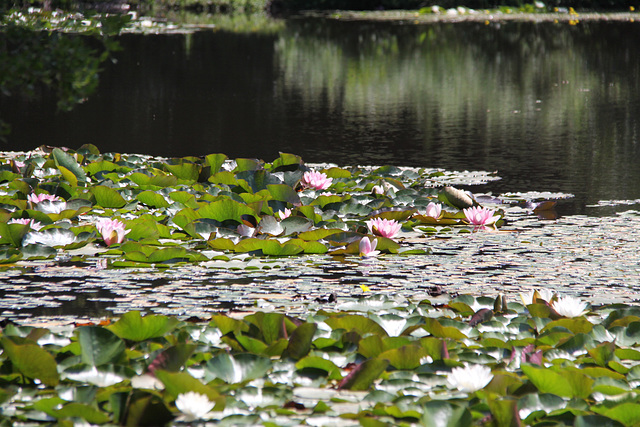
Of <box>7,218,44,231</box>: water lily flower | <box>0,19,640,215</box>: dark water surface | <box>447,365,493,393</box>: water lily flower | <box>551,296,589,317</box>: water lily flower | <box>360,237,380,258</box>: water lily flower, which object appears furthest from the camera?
<box>0,19,640,215</box>: dark water surface

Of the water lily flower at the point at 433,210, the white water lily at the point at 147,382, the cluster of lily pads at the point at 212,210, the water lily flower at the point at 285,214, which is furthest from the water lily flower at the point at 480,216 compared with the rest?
the white water lily at the point at 147,382

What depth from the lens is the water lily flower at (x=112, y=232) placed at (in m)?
3.01

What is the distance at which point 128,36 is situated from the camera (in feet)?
51.9

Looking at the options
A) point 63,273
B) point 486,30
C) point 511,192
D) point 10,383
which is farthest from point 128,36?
point 10,383

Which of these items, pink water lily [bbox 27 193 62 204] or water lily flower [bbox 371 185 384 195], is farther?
water lily flower [bbox 371 185 384 195]

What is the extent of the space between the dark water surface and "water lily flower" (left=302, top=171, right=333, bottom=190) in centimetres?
97

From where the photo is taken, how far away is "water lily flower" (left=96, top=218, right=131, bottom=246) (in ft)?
9.87

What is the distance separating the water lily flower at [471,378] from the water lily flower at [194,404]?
1.62 ft

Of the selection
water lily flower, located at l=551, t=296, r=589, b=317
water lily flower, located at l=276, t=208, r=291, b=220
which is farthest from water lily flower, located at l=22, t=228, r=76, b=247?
water lily flower, located at l=551, t=296, r=589, b=317

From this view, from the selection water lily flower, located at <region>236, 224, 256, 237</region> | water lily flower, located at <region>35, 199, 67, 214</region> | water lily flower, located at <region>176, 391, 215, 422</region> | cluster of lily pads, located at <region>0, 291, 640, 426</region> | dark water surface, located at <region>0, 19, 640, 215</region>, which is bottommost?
dark water surface, located at <region>0, 19, 640, 215</region>

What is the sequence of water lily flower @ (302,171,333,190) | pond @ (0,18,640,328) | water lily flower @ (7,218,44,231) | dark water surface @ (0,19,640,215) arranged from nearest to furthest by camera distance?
pond @ (0,18,640,328) → water lily flower @ (7,218,44,231) → water lily flower @ (302,171,333,190) → dark water surface @ (0,19,640,215)

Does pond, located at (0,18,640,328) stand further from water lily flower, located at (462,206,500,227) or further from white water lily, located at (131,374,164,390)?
white water lily, located at (131,374,164,390)

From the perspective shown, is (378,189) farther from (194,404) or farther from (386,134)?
(386,134)

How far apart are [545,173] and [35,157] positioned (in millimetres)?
2774
